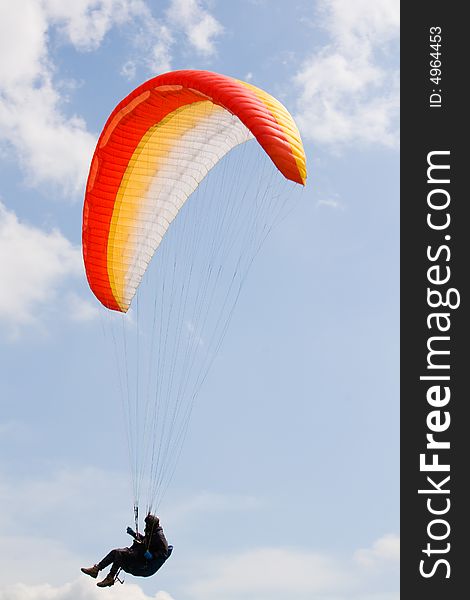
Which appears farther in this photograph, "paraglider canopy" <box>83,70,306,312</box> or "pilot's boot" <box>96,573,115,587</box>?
"paraglider canopy" <box>83,70,306,312</box>

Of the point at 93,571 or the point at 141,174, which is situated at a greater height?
the point at 141,174

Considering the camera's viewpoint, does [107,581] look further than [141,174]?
No

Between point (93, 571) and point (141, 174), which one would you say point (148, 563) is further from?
point (141, 174)

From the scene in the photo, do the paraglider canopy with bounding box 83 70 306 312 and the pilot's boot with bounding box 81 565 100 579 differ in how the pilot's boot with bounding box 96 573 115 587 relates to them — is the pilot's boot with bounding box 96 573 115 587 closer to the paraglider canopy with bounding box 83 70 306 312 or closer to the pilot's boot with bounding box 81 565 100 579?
the pilot's boot with bounding box 81 565 100 579

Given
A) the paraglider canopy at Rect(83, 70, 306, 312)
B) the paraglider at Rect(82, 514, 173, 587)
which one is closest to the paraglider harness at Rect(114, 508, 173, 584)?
the paraglider at Rect(82, 514, 173, 587)

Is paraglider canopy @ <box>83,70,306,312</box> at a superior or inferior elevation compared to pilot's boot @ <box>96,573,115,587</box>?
superior

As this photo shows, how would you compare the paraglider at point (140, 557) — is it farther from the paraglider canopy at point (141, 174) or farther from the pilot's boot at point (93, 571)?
the paraglider canopy at point (141, 174)

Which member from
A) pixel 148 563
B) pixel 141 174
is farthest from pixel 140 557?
pixel 141 174

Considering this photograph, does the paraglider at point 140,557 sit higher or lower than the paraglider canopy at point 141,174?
lower

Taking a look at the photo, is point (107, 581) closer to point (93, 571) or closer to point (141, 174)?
point (93, 571)

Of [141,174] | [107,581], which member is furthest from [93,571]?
[141,174]

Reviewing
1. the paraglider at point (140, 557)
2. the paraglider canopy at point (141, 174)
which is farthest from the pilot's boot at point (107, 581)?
the paraglider canopy at point (141, 174)

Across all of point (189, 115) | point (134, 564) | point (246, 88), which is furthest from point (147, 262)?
point (134, 564)

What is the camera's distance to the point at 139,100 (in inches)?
695
